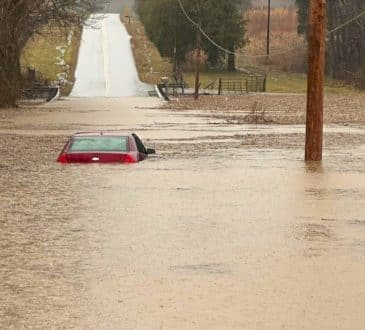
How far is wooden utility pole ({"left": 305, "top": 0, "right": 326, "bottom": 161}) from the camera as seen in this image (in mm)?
24797

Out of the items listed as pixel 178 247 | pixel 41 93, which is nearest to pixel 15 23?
pixel 41 93

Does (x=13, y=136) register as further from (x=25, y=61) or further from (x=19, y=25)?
(x=25, y=61)

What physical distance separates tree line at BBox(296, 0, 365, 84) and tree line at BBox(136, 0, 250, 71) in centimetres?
756

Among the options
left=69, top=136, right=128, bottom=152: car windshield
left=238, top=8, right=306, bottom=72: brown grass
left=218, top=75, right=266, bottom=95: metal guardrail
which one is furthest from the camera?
left=238, top=8, right=306, bottom=72: brown grass

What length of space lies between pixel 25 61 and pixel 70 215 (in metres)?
89.1

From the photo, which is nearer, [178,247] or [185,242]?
[178,247]

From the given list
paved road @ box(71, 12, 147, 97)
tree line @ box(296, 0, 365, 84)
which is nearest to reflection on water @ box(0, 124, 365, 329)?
paved road @ box(71, 12, 147, 97)

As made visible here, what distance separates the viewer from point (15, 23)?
5484cm

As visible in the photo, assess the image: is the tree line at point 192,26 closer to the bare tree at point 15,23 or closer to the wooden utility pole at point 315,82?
the bare tree at point 15,23

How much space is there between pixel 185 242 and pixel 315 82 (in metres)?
12.8

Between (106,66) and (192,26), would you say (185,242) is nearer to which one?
(106,66)

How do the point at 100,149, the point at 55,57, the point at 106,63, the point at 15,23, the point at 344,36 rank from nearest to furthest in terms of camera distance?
1. the point at 100,149
2. the point at 15,23
3. the point at 106,63
4. the point at 344,36
5. the point at 55,57

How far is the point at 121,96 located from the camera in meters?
73.7

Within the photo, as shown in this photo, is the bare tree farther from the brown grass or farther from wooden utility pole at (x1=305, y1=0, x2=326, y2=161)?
the brown grass
